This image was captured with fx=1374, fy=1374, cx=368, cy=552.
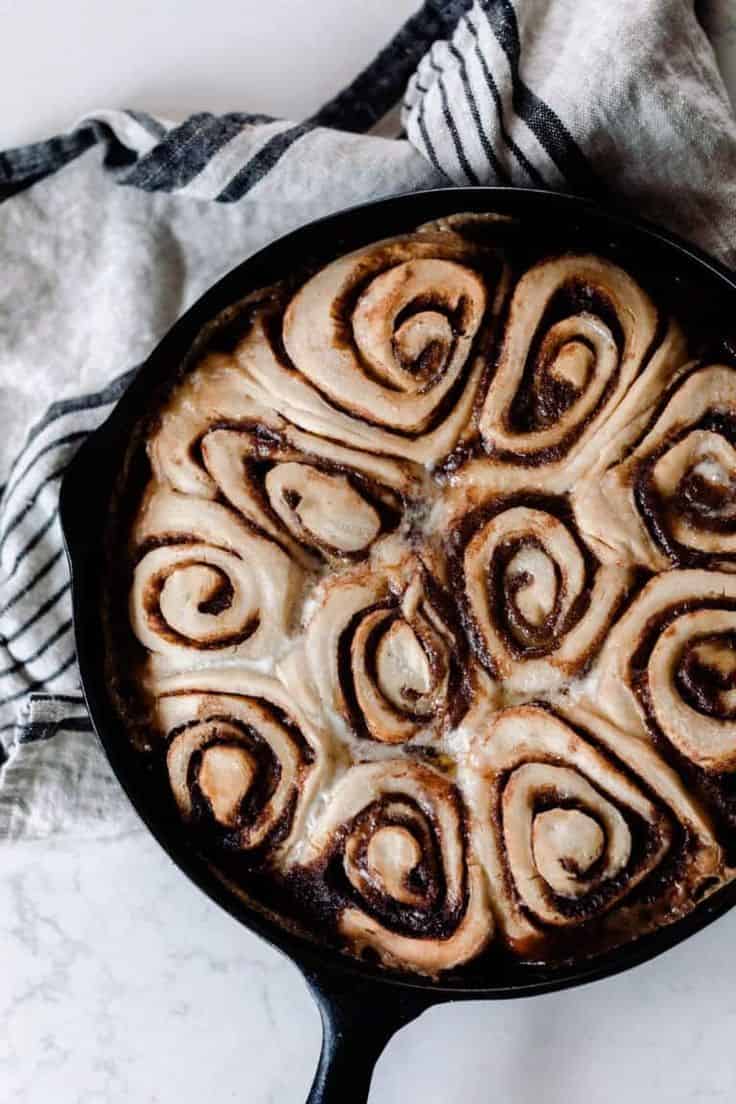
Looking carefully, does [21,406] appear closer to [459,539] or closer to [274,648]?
[274,648]

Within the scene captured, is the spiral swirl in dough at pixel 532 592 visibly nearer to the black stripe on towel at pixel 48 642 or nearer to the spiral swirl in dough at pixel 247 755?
the spiral swirl in dough at pixel 247 755

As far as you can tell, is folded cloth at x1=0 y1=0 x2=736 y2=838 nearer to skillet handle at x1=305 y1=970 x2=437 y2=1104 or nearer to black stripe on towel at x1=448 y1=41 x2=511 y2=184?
black stripe on towel at x1=448 y1=41 x2=511 y2=184

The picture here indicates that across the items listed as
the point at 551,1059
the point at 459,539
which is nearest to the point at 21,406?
the point at 459,539

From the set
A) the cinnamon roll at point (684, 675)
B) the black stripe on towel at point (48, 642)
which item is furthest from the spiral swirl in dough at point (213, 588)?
the cinnamon roll at point (684, 675)

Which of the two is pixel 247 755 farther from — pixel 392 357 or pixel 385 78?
pixel 385 78

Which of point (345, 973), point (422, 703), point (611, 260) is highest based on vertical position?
point (611, 260)

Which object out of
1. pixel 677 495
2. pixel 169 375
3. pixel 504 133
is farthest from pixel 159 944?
pixel 504 133
